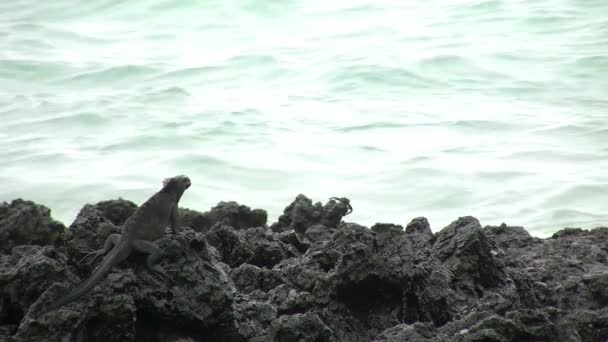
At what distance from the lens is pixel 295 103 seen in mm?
18516

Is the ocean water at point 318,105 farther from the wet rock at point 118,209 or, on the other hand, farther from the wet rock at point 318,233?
the wet rock at point 118,209

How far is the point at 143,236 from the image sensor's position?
4574 mm

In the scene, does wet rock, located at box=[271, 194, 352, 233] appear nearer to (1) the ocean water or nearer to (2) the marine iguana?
(2) the marine iguana

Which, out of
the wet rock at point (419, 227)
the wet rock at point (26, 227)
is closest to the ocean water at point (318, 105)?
the wet rock at point (419, 227)

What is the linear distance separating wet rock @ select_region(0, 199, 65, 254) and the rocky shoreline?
0.08 feet

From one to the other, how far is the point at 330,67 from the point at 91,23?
7.04 meters

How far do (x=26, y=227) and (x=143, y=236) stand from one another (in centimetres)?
211

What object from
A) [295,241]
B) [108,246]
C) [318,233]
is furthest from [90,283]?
[318,233]

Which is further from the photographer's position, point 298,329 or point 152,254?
point 152,254

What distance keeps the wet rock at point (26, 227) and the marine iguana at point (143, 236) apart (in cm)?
173

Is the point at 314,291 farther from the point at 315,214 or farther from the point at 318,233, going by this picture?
the point at 315,214

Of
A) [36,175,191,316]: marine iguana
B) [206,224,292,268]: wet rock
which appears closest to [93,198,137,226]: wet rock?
[206,224,292,268]: wet rock

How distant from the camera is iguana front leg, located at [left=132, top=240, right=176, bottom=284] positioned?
435cm

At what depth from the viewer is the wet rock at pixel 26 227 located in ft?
20.7
